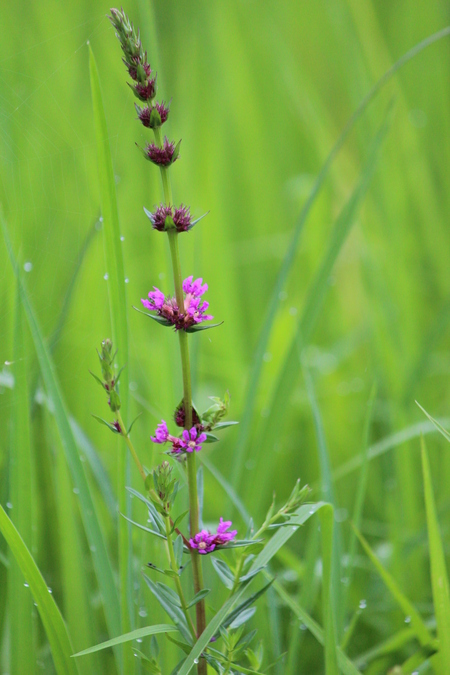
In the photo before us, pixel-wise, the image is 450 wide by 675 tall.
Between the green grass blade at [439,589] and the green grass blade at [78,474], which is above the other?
the green grass blade at [78,474]

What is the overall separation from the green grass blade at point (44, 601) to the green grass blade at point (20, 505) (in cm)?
8

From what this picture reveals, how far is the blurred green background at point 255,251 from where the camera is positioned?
120 centimetres

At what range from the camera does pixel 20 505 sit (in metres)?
0.84

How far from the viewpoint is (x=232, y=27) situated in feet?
8.81

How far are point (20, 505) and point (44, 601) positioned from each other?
148 mm

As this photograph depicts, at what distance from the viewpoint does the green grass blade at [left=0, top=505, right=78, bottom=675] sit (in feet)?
2.35

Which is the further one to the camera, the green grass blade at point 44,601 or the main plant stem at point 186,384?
the green grass blade at point 44,601

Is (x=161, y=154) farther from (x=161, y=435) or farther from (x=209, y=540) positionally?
(x=209, y=540)

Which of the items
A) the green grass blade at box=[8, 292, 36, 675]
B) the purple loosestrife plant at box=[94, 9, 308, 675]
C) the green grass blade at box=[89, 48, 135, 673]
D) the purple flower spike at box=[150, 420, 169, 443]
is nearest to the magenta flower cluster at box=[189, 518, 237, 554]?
the purple loosestrife plant at box=[94, 9, 308, 675]

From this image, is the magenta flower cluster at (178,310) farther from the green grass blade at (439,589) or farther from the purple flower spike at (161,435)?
the green grass blade at (439,589)

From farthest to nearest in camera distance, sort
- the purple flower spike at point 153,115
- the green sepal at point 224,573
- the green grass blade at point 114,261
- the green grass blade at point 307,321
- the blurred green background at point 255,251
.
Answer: the blurred green background at point 255,251, the green grass blade at point 307,321, the green grass blade at point 114,261, the green sepal at point 224,573, the purple flower spike at point 153,115

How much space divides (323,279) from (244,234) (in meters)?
1.38

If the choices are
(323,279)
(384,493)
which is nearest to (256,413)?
(384,493)

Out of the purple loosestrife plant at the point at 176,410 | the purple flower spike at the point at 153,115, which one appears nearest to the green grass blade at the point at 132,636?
the purple loosestrife plant at the point at 176,410
